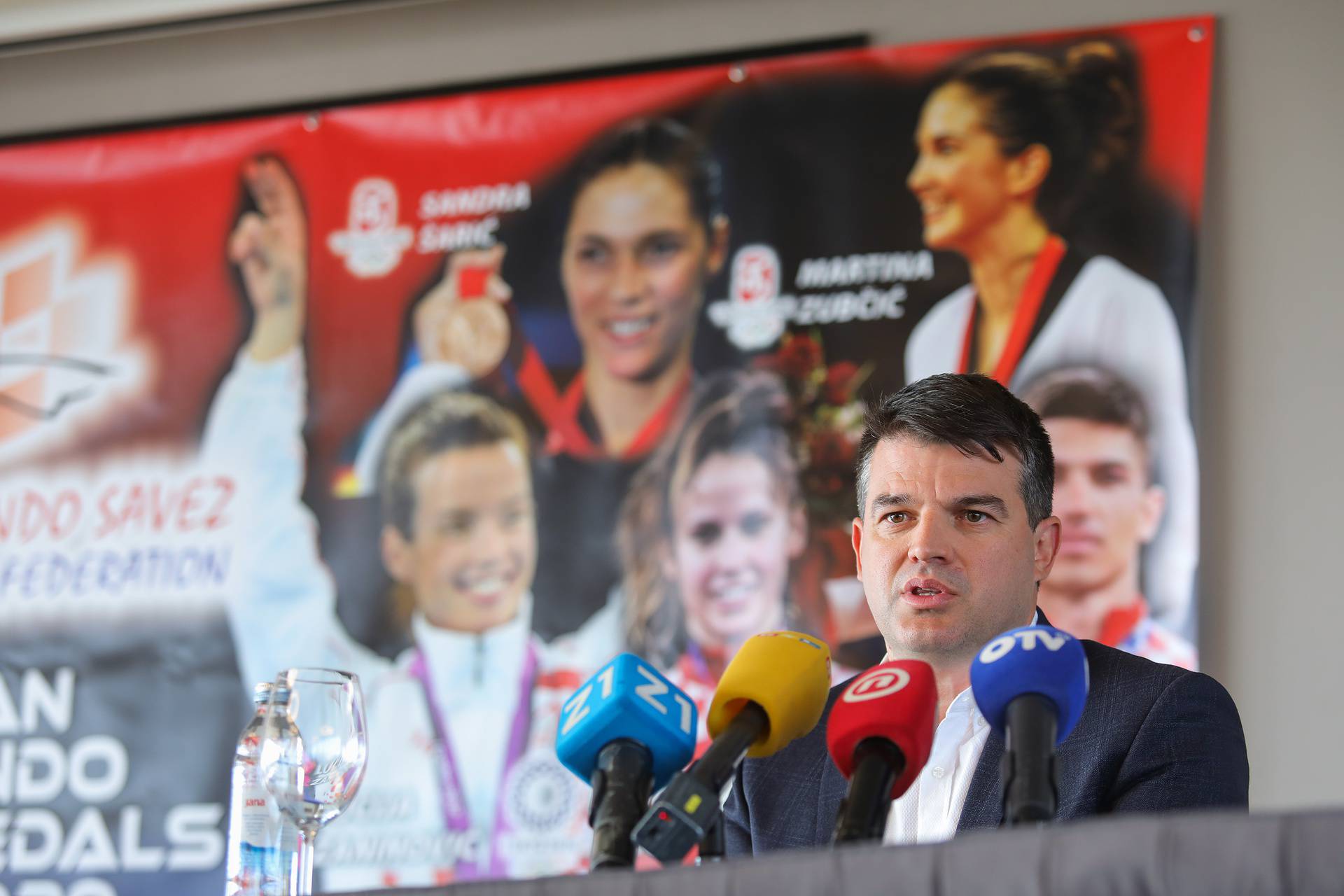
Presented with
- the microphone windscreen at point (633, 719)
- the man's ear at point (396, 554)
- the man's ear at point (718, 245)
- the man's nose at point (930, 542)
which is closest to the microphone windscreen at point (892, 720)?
the microphone windscreen at point (633, 719)

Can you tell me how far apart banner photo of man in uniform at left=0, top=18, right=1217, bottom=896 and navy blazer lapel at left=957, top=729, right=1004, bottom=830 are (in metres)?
1.32

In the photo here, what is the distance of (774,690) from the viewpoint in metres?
1.21

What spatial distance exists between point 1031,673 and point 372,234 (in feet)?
8.97

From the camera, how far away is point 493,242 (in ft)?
11.4

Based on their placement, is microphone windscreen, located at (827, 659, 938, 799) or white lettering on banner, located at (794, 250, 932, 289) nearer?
microphone windscreen, located at (827, 659, 938, 799)

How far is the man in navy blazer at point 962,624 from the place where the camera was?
1.58 metres

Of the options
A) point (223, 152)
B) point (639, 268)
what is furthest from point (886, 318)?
point (223, 152)

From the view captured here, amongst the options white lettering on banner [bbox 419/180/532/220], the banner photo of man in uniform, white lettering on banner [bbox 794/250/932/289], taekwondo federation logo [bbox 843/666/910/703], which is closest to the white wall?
the banner photo of man in uniform

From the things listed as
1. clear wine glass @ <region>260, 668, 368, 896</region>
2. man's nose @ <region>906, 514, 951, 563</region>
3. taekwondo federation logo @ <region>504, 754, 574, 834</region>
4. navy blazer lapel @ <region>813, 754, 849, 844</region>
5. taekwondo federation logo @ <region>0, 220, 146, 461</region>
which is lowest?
taekwondo federation logo @ <region>504, 754, 574, 834</region>

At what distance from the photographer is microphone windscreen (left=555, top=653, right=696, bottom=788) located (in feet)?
3.80

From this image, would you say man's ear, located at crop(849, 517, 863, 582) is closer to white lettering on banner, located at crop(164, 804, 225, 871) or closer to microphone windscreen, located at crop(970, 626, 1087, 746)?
microphone windscreen, located at crop(970, 626, 1087, 746)

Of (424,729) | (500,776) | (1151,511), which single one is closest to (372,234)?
(424,729)

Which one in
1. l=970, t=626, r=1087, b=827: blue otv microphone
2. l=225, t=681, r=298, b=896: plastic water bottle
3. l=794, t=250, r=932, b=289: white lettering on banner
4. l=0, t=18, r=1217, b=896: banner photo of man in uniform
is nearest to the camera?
l=970, t=626, r=1087, b=827: blue otv microphone

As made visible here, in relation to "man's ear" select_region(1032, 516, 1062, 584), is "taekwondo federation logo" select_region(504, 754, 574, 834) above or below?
below
